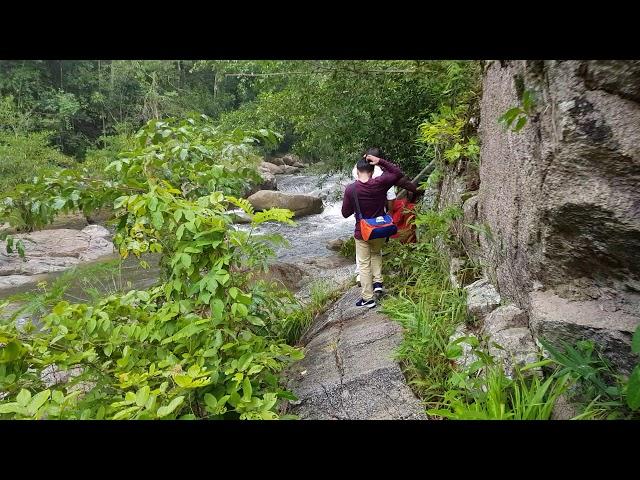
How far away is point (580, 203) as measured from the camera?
2371 mm

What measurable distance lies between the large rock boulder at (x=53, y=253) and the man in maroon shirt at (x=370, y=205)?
30.6ft

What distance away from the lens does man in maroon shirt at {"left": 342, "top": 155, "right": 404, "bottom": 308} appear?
14.9ft

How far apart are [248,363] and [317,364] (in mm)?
1689

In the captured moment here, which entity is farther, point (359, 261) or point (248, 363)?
point (359, 261)

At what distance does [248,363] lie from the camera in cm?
223

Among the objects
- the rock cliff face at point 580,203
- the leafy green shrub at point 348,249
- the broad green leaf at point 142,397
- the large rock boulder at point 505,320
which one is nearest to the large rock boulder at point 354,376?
the large rock boulder at point 505,320

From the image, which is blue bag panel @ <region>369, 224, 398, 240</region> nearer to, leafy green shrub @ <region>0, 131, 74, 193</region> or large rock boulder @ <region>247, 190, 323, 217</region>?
large rock boulder @ <region>247, 190, 323, 217</region>

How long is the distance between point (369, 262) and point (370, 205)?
0.63 m

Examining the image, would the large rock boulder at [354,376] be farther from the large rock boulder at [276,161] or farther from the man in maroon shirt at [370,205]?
the large rock boulder at [276,161]

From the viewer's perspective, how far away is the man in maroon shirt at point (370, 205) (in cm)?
455

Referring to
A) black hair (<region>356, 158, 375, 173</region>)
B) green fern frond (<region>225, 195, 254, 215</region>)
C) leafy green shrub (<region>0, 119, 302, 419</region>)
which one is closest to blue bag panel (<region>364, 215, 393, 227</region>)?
black hair (<region>356, 158, 375, 173</region>)

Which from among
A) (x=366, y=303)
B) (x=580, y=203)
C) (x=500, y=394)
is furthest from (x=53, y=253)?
(x=580, y=203)
